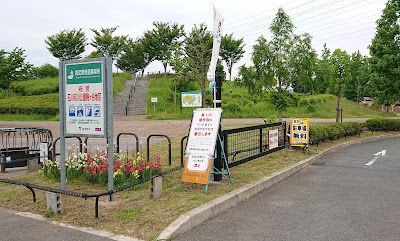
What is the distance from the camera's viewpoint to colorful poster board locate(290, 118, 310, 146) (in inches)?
380

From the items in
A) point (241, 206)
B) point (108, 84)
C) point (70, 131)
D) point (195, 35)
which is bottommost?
point (241, 206)

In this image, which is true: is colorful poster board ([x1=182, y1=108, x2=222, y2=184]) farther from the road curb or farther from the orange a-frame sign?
the road curb

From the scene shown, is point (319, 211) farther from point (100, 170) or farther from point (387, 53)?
point (387, 53)

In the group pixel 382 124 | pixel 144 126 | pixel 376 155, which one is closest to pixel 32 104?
pixel 144 126

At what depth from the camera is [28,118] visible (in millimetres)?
27156

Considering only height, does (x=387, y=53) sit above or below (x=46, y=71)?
below

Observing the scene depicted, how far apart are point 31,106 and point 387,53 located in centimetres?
2919

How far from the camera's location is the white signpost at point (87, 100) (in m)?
4.66

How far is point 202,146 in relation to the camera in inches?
219

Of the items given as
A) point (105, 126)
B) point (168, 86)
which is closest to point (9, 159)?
point (105, 126)

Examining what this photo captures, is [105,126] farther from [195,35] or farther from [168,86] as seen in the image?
[168,86]

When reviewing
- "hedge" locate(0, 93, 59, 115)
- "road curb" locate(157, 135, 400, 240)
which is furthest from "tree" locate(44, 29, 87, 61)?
"road curb" locate(157, 135, 400, 240)

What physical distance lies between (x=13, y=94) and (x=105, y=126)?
4014cm

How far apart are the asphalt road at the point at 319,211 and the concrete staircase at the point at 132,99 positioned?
81.8ft
